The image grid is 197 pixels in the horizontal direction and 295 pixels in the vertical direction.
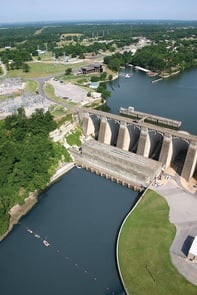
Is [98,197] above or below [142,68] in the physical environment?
below

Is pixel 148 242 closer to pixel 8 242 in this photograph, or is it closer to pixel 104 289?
pixel 104 289

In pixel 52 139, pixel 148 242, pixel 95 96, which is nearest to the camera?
pixel 148 242

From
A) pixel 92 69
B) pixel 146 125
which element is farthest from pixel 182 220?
pixel 92 69

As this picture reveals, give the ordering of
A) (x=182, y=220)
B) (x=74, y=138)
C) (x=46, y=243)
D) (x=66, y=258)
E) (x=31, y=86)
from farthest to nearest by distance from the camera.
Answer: (x=31, y=86)
(x=74, y=138)
(x=182, y=220)
(x=46, y=243)
(x=66, y=258)

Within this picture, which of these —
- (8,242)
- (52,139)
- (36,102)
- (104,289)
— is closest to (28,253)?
(8,242)

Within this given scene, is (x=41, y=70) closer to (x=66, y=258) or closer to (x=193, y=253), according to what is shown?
(x=66, y=258)

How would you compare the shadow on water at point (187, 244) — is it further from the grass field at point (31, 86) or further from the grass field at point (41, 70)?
the grass field at point (41, 70)

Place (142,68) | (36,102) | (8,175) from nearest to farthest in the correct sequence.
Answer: (8,175) → (36,102) → (142,68)

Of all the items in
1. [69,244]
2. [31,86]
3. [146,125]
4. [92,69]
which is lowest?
[69,244]
